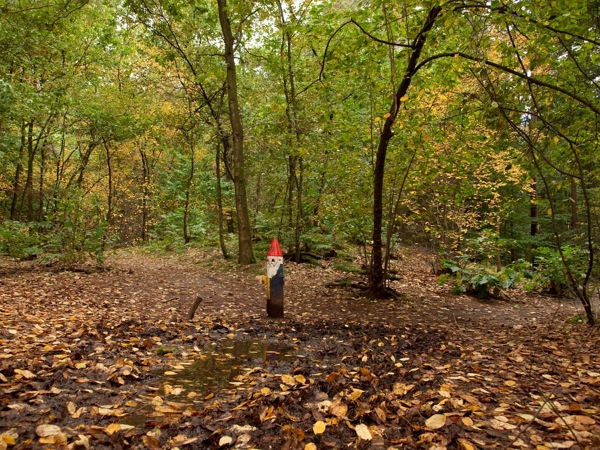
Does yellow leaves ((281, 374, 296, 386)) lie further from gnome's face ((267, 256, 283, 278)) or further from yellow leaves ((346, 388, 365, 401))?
gnome's face ((267, 256, 283, 278))

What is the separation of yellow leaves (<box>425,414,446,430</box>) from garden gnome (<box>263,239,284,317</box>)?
3529 millimetres

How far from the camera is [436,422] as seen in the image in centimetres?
223

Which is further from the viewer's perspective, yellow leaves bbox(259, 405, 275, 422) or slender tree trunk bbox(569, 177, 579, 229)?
slender tree trunk bbox(569, 177, 579, 229)

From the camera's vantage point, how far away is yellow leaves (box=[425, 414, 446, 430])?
2190mm

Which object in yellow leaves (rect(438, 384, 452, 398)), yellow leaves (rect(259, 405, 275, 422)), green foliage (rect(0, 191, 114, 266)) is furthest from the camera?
green foliage (rect(0, 191, 114, 266))

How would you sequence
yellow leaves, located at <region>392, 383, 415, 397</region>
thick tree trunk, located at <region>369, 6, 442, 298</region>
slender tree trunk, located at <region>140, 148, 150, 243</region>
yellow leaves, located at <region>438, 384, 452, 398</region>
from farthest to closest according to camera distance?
slender tree trunk, located at <region>140, 148, 150, 243</region>
thick tree trunk, located at <region>369, 6, 442, 298</region>
yellow leaves, located at <region>392, 383, 415, 397</region>
yellow leaves, located at <region>438, 384, 452, 398</region>

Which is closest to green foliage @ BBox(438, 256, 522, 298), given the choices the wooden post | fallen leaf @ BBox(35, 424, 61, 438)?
the wooden post

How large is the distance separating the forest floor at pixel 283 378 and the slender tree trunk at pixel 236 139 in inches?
188

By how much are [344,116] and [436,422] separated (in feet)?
19.1

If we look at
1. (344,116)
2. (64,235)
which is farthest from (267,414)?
(64,235)

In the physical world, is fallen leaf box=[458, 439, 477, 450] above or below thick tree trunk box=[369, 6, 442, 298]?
below

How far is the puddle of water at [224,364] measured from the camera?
310 centimetres

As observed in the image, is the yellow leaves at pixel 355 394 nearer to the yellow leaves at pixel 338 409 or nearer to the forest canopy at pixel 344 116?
the yellow leaves at pixel 338 409

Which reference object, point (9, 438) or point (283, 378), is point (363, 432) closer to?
point (283, 378)
